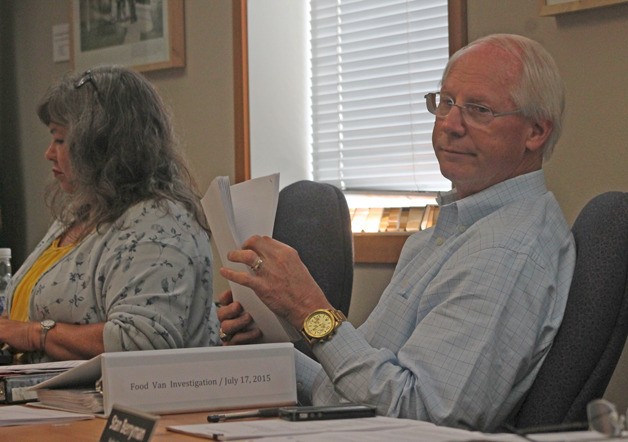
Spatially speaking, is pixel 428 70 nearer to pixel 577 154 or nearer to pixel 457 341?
pixel 577 154

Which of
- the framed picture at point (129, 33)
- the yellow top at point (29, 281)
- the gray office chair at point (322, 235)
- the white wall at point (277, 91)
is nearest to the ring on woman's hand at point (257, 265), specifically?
the gray office chair at point (322, 235)

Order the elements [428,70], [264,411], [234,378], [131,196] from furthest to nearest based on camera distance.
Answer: [428,70], [131,196], [234,378], [264,411]

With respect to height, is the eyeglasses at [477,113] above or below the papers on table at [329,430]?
above

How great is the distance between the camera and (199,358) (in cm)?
141

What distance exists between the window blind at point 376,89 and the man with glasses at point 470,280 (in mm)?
1261

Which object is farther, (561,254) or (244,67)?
(244,67)

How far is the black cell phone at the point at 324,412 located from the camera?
1258 millimetres

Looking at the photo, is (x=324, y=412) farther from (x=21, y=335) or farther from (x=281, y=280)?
(x=21, y=335)

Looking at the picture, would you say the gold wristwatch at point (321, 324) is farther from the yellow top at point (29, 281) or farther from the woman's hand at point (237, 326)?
the yellow top at point (29, 281)

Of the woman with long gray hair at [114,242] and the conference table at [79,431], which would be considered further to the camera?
the woman with long gray hair at [114,242]

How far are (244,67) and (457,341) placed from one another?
2.23 m

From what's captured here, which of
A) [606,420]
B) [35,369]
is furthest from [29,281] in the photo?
[606,420]

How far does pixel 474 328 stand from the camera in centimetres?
147

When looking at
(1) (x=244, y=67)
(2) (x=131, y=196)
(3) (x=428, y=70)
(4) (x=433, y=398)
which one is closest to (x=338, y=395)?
(4) (x=433, y=398)
